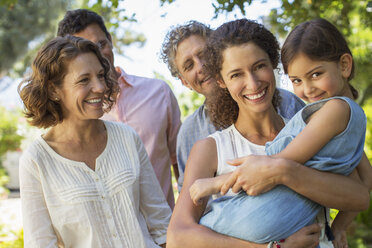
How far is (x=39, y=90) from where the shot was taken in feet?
8.04

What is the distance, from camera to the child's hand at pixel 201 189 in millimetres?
1875

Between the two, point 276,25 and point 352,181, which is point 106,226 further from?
point 276,25

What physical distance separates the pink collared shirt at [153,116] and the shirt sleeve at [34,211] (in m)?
1.11

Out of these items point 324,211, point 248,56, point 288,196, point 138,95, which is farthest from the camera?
point 138,95

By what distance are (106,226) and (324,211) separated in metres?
1.11

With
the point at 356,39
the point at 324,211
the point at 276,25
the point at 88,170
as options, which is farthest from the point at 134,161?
the point at 356,39

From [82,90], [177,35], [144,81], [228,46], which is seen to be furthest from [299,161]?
[144,81]

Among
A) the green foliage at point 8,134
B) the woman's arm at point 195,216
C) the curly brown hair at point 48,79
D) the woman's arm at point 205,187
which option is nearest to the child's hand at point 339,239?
the woman's arm at point 195,216

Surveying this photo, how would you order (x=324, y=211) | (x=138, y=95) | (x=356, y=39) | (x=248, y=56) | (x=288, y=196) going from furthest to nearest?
(x=356, y=39)
(x=138, y=95)
(x=248, y=56)
(x=324, y=211)
(x=288, y=196)

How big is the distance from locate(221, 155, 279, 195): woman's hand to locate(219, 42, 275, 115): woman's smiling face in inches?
18.6

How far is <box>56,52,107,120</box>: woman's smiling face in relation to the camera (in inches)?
95.2

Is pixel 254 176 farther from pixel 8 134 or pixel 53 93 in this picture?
pixel 8 134

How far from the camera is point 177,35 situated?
307 centimetres

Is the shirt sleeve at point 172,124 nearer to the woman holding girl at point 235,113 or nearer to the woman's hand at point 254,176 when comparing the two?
the woman holding girl at point 235,113
